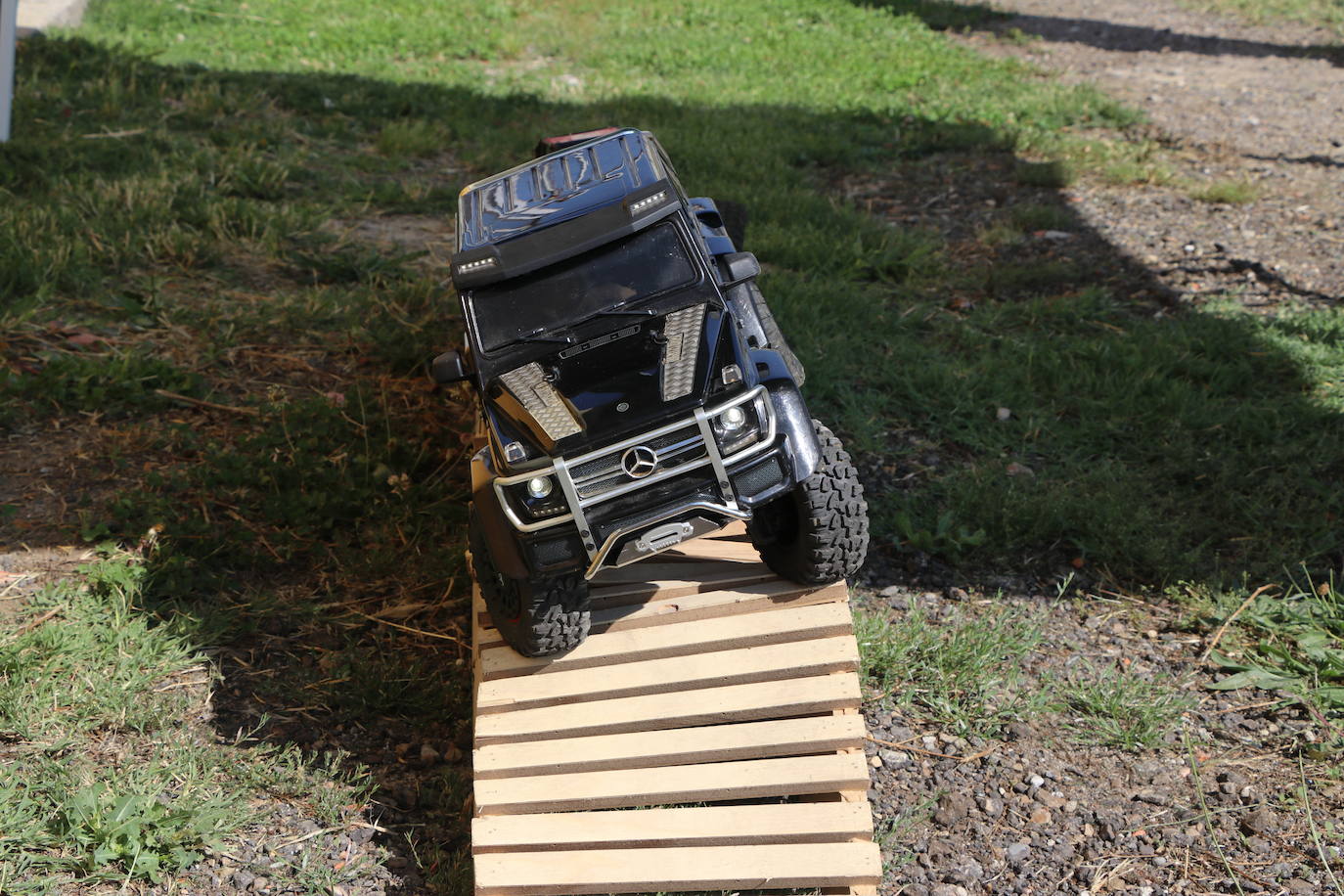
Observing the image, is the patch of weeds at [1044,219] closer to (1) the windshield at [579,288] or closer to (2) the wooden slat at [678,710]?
(1) the windshield at [579,288]

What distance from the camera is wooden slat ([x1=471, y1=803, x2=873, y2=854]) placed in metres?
3.52

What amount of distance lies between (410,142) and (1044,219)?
17.2 feet

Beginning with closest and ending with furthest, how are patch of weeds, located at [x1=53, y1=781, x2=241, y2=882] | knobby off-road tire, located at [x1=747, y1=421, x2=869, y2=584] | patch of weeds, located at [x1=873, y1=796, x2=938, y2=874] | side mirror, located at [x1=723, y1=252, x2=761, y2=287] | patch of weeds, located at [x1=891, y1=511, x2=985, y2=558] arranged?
patch of weeds, located at [x1=53, y1=781, x2=241, y2=882]
patch of weeds, located at [x1=873, y1=796, x2=938, y2=874]
knobby off-road tire, located at [x1=747, y1=421, x2=869, y2=584]
side mirror, located at [x1=723, y1=252, x2=761, y2=287]
patch of weeds, located at [x1=891, y1=511, x2=985, y2=558]

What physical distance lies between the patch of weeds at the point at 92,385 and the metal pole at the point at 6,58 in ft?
9.72

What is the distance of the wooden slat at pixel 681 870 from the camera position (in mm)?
3426

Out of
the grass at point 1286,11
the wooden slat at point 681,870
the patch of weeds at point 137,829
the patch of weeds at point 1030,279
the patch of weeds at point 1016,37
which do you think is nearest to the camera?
the wooden slat at point 681,870

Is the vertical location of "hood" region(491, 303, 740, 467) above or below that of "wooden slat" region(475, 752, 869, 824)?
above

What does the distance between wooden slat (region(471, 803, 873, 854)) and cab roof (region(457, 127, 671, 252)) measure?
7.05ft

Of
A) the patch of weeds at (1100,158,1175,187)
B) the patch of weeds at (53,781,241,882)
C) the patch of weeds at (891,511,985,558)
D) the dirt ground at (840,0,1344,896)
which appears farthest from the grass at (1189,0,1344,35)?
the patch of weeds at (53,781,241,882)

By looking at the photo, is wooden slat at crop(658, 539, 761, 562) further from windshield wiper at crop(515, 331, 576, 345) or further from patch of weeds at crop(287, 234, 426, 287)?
patch of weeds at crop(287, 234, 426, 287)

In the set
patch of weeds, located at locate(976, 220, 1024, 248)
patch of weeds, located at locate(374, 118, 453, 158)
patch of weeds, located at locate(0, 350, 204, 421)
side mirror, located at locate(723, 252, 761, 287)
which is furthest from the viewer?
patch of weeds, located at locate(374, 118, 453, 158)

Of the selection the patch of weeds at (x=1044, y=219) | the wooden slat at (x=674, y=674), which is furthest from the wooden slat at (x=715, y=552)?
the patch of weeds at (x=1044, y=219)

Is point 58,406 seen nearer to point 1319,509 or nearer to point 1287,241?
point 1319,509

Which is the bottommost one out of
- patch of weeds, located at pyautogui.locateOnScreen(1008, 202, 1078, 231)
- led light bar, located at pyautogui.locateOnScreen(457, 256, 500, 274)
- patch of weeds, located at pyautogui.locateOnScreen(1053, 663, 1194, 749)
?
patch of weeds, located at pyautogui.locateOnScreen(1053, 663, 1194, 749)
